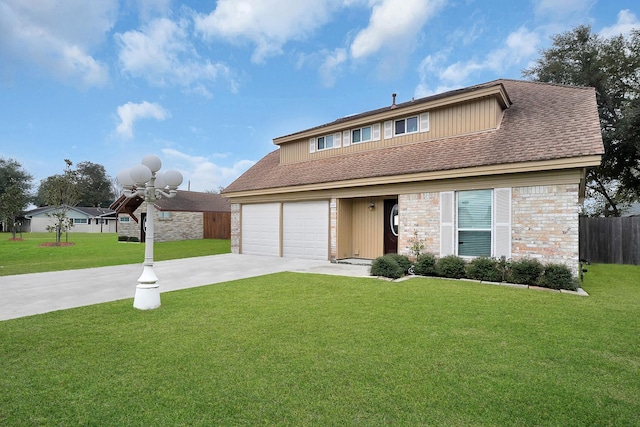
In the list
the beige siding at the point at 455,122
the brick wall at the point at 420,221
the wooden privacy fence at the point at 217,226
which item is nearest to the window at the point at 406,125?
the beige siding at the point at 455,122

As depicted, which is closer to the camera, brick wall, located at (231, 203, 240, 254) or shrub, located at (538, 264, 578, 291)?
shrub, located at (538, 264, 578, 291)

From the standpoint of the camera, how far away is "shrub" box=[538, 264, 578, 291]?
709 centimetres

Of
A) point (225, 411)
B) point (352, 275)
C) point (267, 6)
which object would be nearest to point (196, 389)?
point (225, 411)

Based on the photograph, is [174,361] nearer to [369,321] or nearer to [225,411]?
[225,411]

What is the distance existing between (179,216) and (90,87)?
11645 mm

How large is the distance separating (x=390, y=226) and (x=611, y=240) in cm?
929

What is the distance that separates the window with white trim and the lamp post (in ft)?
27.7

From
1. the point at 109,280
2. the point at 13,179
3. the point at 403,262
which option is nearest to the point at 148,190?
the point at 109,280

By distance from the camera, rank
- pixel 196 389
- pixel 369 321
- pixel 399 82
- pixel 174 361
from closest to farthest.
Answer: pixel 196 389, pixel 174 361, pixel 369 321, pixel 399 82

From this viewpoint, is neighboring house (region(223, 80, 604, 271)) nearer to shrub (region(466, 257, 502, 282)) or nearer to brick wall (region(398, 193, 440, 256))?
brick wall (region(398, 193, 440, 256))

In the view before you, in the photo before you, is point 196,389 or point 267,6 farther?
point 267,6

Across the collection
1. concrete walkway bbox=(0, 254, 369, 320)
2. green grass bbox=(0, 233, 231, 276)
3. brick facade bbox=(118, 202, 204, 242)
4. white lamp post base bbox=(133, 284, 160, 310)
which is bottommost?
green grass bbox=(0, 233, 231, 276)

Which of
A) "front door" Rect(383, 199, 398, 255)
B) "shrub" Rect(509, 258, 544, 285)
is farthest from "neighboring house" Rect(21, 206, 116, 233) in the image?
"shrub" Rect(509, 258, 544, 285)

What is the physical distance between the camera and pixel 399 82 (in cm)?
1576
